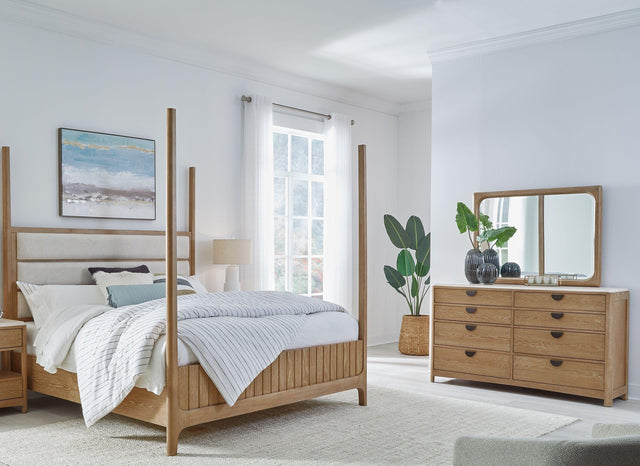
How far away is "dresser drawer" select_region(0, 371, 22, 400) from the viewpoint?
13.2 feet

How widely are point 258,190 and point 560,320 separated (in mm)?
2724

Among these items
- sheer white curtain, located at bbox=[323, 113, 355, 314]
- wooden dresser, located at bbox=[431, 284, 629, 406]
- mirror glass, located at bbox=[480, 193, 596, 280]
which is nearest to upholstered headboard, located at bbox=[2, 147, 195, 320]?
sheer white curtain, located at bbox=[323, 113, 355, 314]

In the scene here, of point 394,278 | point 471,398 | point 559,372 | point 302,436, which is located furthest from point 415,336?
point 302,436

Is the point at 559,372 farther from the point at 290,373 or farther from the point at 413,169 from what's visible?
the point at 413,169

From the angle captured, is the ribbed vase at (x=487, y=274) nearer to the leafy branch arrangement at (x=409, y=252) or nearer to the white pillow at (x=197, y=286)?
the leafy branch arrangement at (x=409, y=252)

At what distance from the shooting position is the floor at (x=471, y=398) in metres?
3.94

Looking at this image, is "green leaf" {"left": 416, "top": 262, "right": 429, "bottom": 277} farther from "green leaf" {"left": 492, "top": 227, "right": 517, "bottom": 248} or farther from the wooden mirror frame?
"green leaf" {"left": 492, "top": 227, "right": 517, "bottom": 248}

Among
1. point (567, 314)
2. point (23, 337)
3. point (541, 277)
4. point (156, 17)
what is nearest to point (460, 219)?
point (541, 277)

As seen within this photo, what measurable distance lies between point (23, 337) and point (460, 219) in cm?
322

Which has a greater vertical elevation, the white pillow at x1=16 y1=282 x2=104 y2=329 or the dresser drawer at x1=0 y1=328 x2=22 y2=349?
the white pillow at x1=16 y1=282 x2=104 y2=329

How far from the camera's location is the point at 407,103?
24.7 ft

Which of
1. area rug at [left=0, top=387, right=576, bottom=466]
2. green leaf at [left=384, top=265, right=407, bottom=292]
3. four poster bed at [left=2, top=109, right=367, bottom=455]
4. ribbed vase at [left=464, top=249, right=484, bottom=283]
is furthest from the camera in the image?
green leaf at [left=384, top=265, right=407, bottom=292]

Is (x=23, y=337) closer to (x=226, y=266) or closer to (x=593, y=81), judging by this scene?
(x=226, y=266)

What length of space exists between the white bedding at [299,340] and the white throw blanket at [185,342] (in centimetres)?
5
